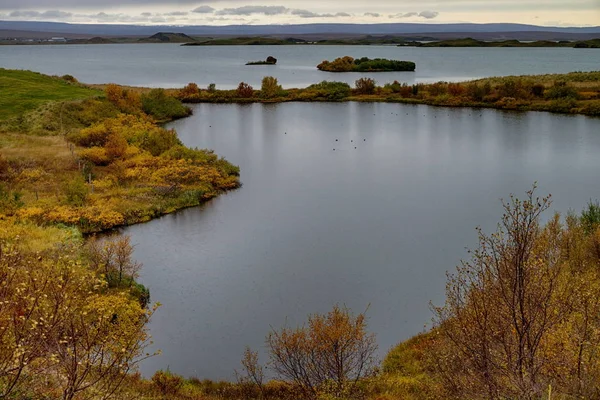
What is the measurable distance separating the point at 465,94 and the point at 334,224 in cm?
4561

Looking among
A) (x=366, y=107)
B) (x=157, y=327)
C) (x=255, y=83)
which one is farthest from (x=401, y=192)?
(x=255, y=83)

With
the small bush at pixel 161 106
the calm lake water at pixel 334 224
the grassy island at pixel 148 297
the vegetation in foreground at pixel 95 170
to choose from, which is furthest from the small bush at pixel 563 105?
the vegetation in foreground at pixel 95 170

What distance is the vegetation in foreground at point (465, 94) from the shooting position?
58406 mm

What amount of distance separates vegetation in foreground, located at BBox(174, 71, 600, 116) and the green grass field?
1523 cm

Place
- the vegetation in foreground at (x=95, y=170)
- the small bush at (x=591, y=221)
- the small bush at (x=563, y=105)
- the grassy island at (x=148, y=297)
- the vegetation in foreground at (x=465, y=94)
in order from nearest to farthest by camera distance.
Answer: the grassy island at (x=148, y=297) → the small bush at (x=591, y=221) → the vegetation in foreground at (x=95, y=170) → the small bush at (x=563, y=105) → the vegetation in foreground at (x=465, y=94)

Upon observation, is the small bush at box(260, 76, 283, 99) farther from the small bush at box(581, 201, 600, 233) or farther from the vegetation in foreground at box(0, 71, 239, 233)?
the small bush at box(581, 201, 600, 233)

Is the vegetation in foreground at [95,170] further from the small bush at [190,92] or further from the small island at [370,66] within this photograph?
the small island at [370,66]

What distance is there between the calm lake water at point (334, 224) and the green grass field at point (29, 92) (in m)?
12.8

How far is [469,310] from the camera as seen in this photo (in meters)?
12.6

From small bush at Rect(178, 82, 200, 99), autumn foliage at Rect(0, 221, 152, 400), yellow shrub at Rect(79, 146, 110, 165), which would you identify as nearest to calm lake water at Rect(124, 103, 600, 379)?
autumn foliage at Rect(0, 221, 152, 400)

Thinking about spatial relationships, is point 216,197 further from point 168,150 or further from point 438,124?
point 438,124

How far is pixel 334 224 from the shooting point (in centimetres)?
2514

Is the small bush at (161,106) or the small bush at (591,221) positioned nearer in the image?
the small bush at (591,221)

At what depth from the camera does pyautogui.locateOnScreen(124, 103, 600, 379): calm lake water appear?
17625 millimetres
